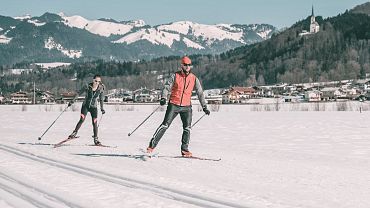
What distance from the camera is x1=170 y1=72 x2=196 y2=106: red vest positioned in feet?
30.8

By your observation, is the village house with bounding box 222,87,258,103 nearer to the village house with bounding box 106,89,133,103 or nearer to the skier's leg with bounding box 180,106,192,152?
the village house with bounding box 106,89,133,103

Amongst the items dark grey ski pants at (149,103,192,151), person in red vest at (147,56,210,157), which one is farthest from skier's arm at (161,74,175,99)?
dark grey ski pants at (149,103,192,151)

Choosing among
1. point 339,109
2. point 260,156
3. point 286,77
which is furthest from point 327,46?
point 260,156

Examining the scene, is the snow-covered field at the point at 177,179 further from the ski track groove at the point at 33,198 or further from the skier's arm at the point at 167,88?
the skier's arm at the point at 167,88

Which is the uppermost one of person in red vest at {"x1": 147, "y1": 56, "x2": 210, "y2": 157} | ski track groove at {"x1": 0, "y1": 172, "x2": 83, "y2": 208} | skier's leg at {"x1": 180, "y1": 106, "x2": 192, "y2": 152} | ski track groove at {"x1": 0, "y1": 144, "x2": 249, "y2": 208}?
person in red vest at {"x1": 147, "y1": 56, "x2": 210, "y2": 157}

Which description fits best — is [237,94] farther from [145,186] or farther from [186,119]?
[145,186]

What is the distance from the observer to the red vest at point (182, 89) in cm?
938

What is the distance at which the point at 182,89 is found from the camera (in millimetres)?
9406

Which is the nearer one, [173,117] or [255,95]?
[173,117]

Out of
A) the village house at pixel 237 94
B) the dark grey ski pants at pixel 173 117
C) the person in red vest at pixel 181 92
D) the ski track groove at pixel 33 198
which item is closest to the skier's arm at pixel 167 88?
the person in red vest at pixel 181 92

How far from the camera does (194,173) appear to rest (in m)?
8.09

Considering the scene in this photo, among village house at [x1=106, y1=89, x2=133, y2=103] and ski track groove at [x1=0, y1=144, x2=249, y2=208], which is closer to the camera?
ski track groove at [x1=0, y1=144, x2=249, y2=208]

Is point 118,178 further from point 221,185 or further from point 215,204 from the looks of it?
point 215,204

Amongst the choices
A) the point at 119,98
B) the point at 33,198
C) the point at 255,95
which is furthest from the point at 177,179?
the point at 255,95
